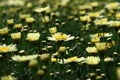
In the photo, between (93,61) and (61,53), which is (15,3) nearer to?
(61,53)

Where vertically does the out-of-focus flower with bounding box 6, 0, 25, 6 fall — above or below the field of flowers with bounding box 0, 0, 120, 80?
below

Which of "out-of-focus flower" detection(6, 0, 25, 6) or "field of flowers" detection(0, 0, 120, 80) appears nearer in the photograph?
"field of flowers" detection(0, 0, 120, 80)

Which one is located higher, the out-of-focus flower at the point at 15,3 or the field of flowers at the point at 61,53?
the field of flowers at the point at 61,53

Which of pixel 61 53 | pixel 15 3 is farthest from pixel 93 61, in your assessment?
pixel 15 3

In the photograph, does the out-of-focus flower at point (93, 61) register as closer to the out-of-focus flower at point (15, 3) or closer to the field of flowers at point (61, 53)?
the field of flowers at point (61, 53)

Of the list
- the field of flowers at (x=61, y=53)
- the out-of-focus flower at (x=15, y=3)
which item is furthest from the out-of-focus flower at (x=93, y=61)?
the out-of-focus flower at (x=15, y=3)

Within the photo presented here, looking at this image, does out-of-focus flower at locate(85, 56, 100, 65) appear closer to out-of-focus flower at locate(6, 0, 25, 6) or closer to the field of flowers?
the field of flowers

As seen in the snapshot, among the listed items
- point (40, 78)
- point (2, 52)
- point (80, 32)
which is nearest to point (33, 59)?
point (40, 78)

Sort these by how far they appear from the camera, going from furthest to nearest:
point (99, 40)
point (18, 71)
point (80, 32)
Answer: point (80, 32) → point (99, 40) → point (18, 71)

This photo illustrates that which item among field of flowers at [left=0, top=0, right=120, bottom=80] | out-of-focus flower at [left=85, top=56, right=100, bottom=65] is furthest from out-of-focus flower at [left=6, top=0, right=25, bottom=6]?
out-of-focus flower at [left=85, top=56, right=100, bottom=65]

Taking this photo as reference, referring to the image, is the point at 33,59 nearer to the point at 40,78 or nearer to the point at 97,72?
the point at 40,78

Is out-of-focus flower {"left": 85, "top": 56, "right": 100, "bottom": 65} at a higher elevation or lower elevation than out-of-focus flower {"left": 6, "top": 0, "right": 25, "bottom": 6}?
higher
